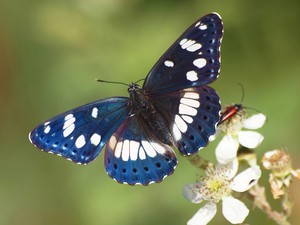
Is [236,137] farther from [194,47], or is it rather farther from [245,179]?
[194,47]

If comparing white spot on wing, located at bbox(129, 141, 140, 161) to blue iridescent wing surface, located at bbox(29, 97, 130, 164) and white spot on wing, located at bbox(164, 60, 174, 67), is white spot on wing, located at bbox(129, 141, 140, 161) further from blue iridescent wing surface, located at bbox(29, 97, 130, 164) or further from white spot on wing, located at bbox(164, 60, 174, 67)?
white spot on wing, located at bbox(164, 60, 174, 67)

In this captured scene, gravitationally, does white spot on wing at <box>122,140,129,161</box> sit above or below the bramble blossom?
above

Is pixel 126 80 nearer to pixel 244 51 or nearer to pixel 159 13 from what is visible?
pixel 159 13

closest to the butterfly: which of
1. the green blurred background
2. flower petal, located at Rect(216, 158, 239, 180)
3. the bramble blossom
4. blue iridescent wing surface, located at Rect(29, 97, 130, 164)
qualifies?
blue iridescent wing surface, located at Rect(29, 97, 130, 164)

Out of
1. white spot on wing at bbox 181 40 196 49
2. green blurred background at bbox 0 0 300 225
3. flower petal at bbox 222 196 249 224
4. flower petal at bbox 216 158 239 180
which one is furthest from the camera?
green blurred background at bbox 0 0 300 225

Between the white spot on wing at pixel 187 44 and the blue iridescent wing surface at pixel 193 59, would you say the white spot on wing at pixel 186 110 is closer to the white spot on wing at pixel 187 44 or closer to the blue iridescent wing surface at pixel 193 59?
the blue iridescent wing surface at pixel 193 59
